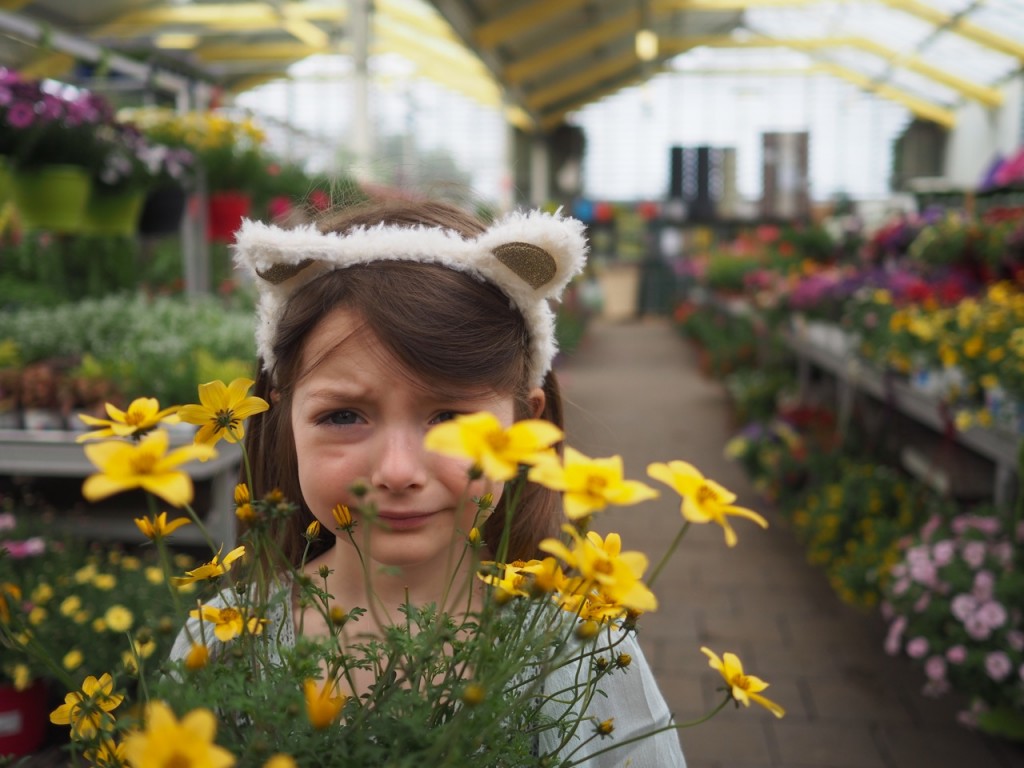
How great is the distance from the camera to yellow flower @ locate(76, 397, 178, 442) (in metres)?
0.56

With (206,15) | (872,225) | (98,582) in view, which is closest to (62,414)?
(98,582)

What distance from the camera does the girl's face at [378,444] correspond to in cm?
89

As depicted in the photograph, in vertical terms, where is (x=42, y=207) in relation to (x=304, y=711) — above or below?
above

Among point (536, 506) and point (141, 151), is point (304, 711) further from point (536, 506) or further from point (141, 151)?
point (141, 151)

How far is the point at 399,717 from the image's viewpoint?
57cm

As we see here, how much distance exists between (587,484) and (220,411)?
0.98ft

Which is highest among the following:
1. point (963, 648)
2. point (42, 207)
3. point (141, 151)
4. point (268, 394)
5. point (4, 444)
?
point (141, 151)

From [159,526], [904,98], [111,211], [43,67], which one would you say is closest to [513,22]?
[43,67]

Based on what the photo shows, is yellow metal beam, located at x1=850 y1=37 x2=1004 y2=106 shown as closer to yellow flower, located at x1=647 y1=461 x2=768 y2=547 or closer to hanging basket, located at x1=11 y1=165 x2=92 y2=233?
hanging basket, located at x1=11 y1=165 x2=92 y2=233

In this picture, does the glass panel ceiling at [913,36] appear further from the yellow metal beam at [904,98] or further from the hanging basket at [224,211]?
the hanging basket at [224,211]

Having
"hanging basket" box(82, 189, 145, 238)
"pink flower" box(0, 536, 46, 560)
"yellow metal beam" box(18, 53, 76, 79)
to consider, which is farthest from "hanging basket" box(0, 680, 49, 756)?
"yellow metal beam" box(18, 53, 76, 79)

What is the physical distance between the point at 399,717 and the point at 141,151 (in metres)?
2.83

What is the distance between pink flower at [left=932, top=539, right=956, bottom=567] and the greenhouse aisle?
1.72 feet

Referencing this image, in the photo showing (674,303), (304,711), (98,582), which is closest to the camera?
(304,711)
